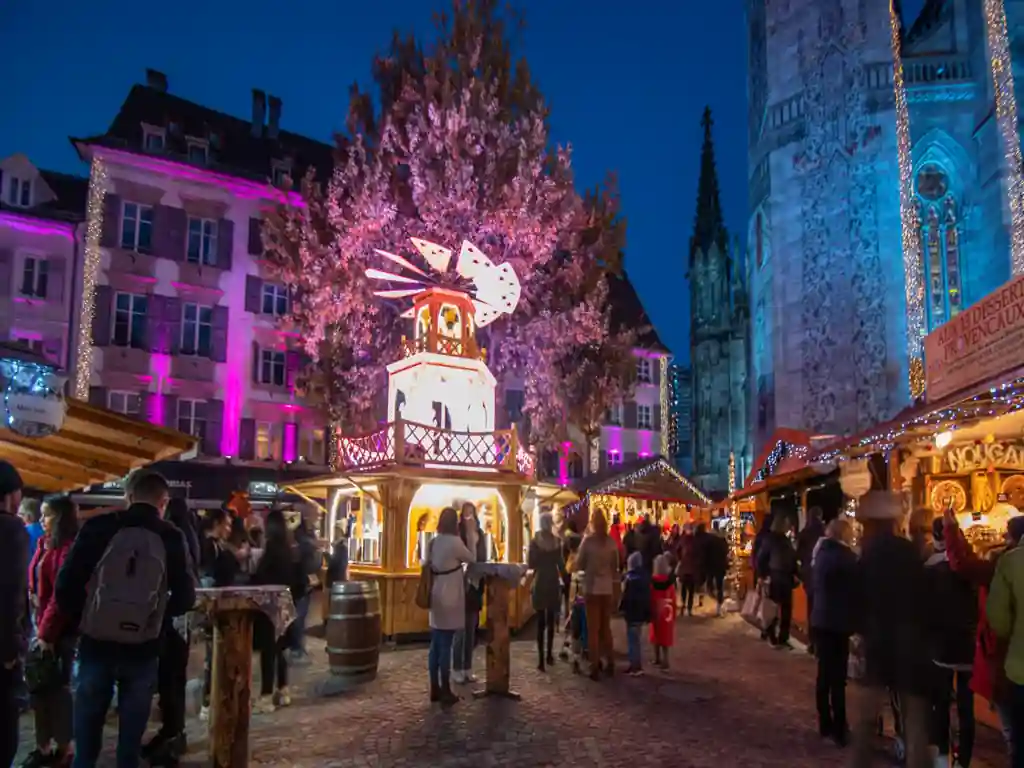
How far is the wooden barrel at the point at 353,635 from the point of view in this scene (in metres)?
10.6

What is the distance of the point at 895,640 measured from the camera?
4.93 m

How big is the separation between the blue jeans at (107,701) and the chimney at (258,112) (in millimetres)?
34395

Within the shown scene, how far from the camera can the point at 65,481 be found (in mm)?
13562

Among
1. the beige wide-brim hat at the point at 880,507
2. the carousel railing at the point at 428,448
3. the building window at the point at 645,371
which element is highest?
the building window at the point at 645,371

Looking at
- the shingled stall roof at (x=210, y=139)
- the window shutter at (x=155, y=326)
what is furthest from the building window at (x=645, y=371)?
the window shutter at (x=155, y=326)

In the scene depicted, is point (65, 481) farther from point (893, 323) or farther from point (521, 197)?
point (893, 323)

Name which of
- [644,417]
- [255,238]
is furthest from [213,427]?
[644,417]

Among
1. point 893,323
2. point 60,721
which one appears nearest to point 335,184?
point 893,323

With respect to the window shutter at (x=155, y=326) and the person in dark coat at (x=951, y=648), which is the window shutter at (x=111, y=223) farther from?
the person in dark coat at (x=951, y=648)

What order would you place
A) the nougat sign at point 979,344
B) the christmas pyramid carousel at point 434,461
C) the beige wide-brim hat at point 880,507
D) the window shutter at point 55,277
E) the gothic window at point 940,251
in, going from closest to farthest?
1. the beige wide-brim hat at point 880,507
2. the nougat sign at point 979,344
3. the christmas pyramid carousel at point 434,461
4. the gothic window at point 940,251
5. the window shutter at point 55,277

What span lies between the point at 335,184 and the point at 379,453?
11467 millimetres

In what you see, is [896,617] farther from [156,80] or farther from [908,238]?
[156,80]

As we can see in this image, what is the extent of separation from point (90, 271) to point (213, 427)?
6.34m

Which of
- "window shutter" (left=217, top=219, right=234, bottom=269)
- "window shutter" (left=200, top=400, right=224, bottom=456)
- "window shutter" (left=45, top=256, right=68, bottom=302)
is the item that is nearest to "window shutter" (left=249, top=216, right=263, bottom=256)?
"window shutter" (left=217, top=219, right=234, bottom=269)
